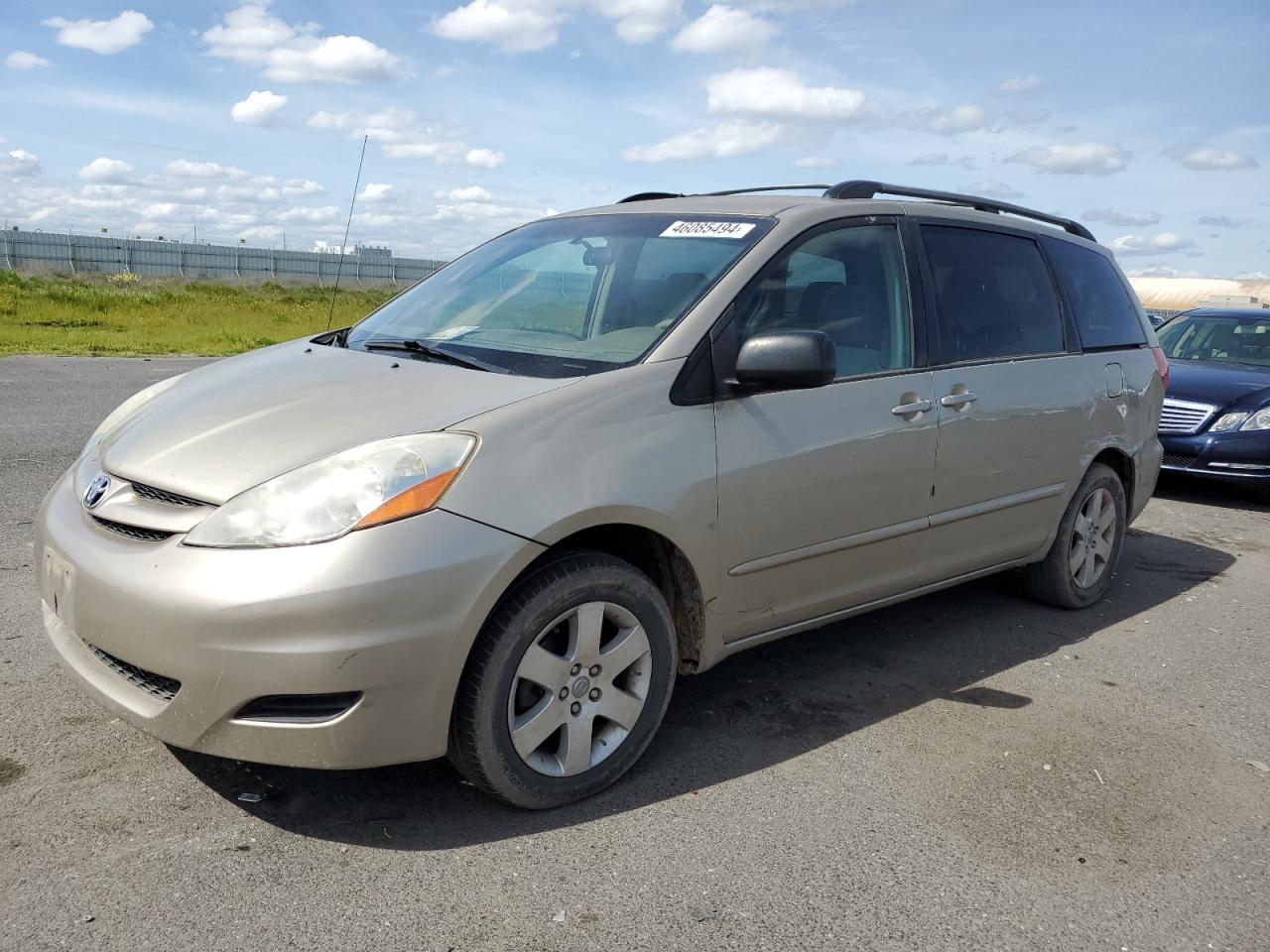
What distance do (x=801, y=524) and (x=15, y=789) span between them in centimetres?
243

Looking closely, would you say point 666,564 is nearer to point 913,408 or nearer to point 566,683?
point 566,683

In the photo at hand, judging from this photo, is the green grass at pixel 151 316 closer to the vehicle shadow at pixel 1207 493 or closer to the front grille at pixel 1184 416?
the front grille at pixel 1184 416

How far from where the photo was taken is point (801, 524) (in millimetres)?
3662

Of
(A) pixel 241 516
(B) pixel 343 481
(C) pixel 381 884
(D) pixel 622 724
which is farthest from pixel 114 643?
(D) pixel 622 724

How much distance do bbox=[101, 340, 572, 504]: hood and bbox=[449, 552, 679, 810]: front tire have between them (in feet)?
1.79

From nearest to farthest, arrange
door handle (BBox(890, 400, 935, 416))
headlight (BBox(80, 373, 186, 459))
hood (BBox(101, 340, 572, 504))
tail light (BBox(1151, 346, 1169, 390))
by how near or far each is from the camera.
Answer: hood (BBox(101, 340, 572, 504)) → headlight (BBox(80, 373, 186, 459)) → door handle (BBox(890, 400, 935, 416)) → tail light (BBox(1151, 346, 1169, 390))

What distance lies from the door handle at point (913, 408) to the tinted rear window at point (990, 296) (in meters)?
0.27

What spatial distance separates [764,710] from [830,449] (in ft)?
3.13

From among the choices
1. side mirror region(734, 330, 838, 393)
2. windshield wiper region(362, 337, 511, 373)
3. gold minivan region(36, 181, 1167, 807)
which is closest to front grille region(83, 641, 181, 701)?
gold minivan region(36, 181, 1167, 807)

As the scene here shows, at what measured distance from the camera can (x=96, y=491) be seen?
3172 millimetres

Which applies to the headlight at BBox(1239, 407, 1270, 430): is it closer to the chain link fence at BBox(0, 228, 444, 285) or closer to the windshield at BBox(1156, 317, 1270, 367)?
the windshield at BBox(1156, 317, 1270, 367)

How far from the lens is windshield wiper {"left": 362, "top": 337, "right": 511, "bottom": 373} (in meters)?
3.47

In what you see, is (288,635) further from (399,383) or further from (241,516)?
(399,383)

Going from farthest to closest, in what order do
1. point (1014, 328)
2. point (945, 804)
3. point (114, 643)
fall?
point (1014, 328)
point (945, 804)
point (114, 643)
